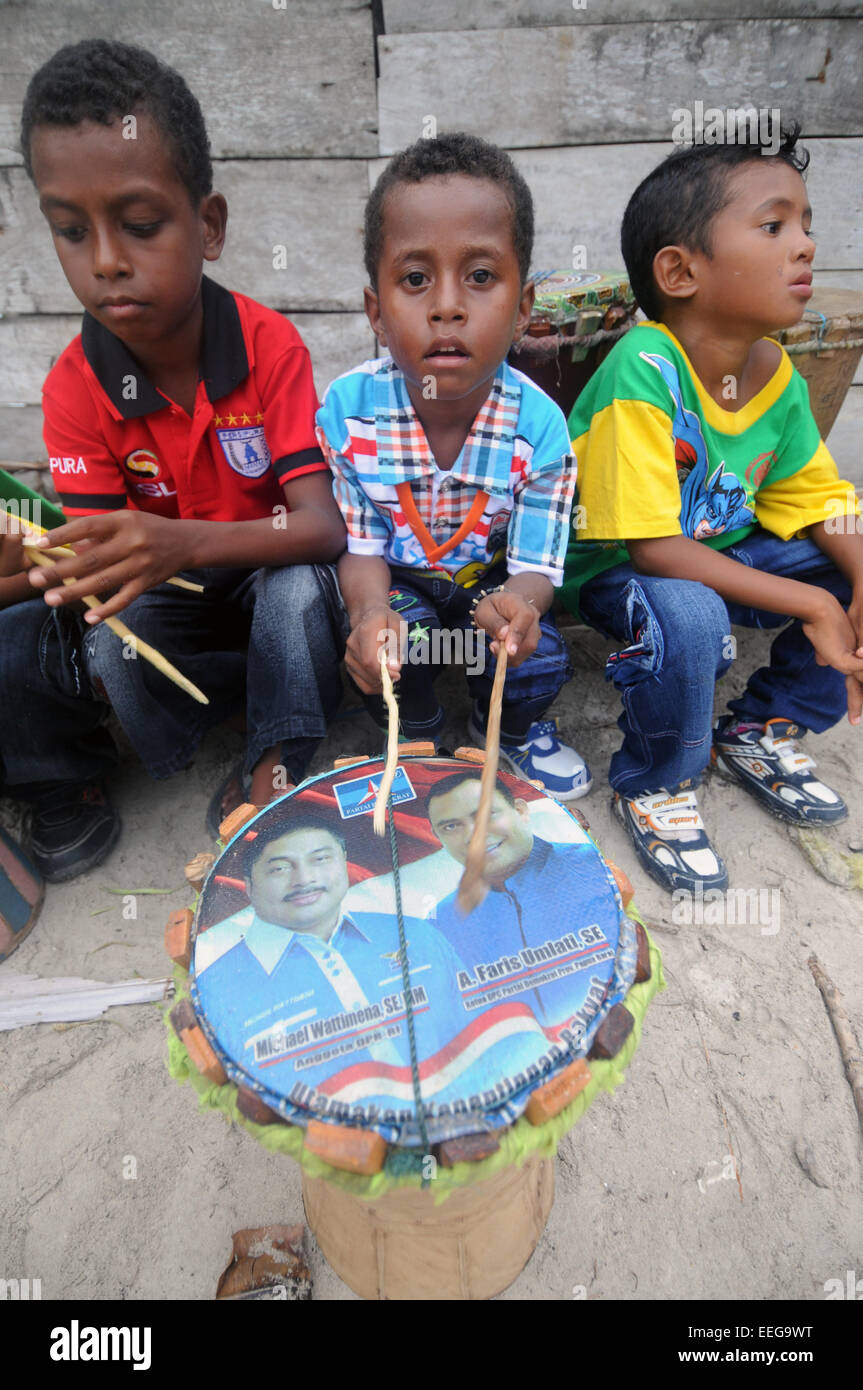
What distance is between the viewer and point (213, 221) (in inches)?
61.8

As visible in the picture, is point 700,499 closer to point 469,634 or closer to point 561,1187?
point 469,634

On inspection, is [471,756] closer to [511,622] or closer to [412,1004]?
[511,622]

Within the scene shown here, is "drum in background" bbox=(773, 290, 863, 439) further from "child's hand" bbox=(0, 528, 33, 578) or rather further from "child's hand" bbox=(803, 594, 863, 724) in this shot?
"child's hand" bbox=(0, 528, 33, 578)

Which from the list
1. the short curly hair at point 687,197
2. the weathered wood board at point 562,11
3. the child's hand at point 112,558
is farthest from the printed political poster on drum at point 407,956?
the weathered wood board at point 562,11

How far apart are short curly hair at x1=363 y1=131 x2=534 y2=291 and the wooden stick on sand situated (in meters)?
1.72

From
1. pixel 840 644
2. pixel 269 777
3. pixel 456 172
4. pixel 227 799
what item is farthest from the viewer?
pixel 227 799

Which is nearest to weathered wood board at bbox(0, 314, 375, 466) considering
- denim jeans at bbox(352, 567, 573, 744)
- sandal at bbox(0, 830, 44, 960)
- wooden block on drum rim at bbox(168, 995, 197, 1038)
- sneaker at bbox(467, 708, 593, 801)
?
denim jeans at bbox(352, 567, 573, 744)

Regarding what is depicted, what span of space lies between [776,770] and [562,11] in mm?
2602

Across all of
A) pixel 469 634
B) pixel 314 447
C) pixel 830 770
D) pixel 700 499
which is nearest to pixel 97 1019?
pixel 469 634

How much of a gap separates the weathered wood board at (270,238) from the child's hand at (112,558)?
1748 millimetres

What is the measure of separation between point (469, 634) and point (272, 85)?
2.08m

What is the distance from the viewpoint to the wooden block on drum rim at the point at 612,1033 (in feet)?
2.96

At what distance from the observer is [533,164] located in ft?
8.50

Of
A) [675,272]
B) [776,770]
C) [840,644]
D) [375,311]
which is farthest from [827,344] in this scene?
[375,311]
